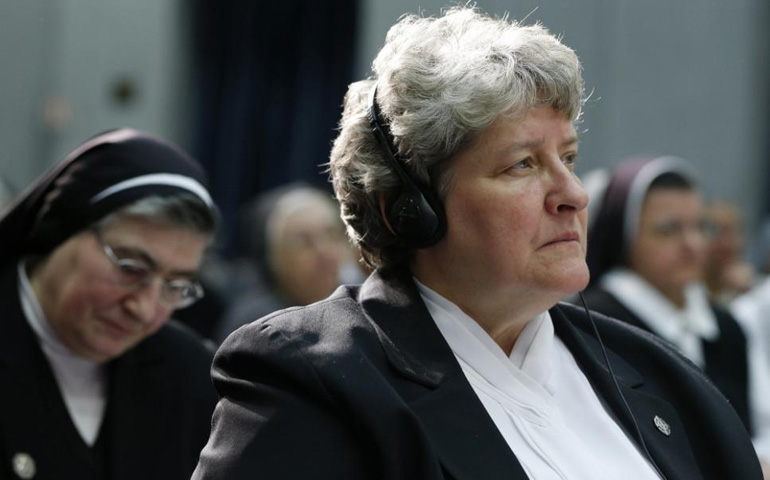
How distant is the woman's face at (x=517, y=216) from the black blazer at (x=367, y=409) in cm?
14

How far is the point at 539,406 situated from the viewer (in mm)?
2277

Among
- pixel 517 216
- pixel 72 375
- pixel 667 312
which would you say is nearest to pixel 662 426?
pixel 517 216

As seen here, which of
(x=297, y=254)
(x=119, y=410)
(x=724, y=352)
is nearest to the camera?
(x=119, y=410)

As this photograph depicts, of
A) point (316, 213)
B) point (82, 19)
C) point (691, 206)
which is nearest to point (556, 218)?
point (691, 206)

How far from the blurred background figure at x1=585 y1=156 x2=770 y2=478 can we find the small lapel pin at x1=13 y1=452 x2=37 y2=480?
2.16 metres

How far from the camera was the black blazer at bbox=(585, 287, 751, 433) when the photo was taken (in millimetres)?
4230

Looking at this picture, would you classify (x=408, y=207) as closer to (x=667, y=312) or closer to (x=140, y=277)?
(x=140, y=277)

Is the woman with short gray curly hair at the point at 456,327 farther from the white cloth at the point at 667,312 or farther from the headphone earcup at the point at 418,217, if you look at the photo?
the white cloth at the point at 667,312

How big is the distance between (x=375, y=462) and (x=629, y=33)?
21.2ft

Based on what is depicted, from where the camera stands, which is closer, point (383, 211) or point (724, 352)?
point (383, 211)

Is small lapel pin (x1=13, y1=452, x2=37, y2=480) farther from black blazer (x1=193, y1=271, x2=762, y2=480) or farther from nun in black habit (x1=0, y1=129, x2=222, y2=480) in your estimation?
black blazer (x1=193, y1=271, x2=762, y2=480)

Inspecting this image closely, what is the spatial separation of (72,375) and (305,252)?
248cm

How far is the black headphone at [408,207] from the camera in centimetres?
225

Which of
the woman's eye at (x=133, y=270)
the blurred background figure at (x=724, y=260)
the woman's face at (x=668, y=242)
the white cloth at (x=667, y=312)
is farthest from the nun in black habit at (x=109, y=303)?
the blurred background figure at (x=724, y=260)
